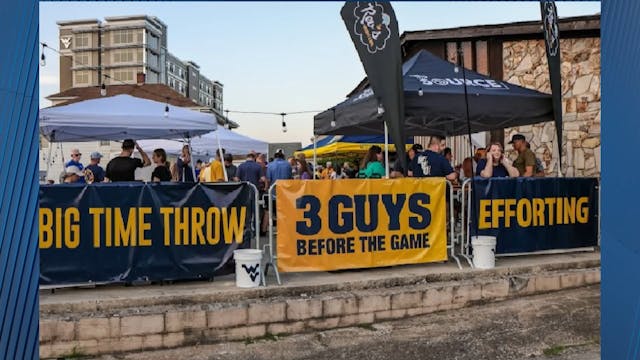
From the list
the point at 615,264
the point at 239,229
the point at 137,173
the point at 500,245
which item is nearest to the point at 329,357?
the point at 239,229

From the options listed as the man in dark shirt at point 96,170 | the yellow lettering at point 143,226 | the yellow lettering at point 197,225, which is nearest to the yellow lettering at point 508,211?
the yellow lettering at point 197,225

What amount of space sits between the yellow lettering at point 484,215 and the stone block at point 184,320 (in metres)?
3.94

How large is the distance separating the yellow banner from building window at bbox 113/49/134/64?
Result: 342 ft

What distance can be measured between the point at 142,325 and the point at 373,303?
96.1 inches

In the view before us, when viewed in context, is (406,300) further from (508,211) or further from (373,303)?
Result: (508,211)

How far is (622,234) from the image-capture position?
107 inches

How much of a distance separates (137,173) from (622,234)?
688cm

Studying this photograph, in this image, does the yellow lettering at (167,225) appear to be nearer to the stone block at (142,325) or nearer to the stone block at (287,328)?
the stone block at (142,325)

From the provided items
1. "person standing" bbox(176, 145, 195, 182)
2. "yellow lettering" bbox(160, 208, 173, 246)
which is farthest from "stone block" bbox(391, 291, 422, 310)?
"person standing" bbox(176, 145, 195, 182)

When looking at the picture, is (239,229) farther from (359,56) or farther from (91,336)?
(359,56)

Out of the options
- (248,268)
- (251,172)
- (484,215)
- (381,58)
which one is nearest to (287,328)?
(248,268)

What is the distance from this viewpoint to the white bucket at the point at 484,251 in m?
6.77

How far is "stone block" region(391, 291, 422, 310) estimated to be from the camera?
5.89m

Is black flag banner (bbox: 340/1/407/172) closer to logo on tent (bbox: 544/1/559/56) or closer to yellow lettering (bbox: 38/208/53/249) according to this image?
logo on tent (bbox: 544/1/559/56)
